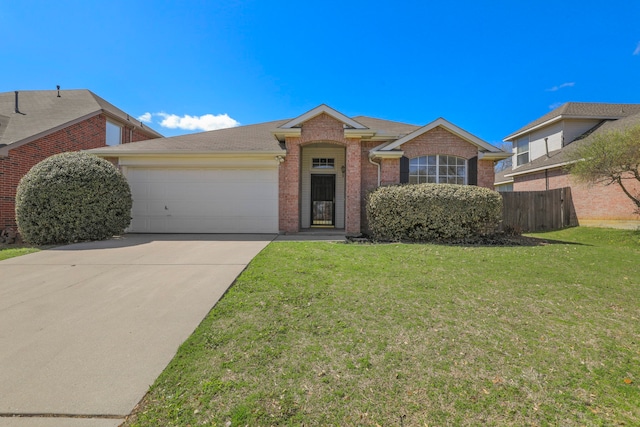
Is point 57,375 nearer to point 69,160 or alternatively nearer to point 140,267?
point 140,267

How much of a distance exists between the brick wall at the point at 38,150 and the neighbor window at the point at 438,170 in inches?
540

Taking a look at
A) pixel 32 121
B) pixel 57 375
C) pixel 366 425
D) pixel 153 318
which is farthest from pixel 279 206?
pixel 32 121

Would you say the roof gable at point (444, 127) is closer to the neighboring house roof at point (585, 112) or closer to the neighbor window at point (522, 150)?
the neighboring house roof at point (585, 112)

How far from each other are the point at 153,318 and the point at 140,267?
2509 mm

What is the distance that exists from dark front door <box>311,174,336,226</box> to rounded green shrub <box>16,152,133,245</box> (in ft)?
23.0

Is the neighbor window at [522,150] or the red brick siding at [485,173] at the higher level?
the neighbor window at [522,150]

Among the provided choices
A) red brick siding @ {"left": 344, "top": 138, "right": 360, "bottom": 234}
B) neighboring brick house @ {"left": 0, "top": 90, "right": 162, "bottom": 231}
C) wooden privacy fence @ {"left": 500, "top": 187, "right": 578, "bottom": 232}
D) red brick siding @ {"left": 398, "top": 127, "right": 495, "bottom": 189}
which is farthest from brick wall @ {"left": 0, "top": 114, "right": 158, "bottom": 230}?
wooden privacy fence @ {"left": 500, "top": 187, "right": 578, "bottom": 232}

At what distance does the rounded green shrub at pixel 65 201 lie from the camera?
7.67 m

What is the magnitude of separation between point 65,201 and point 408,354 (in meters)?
9.42

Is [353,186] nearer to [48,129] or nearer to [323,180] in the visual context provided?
[323,180]

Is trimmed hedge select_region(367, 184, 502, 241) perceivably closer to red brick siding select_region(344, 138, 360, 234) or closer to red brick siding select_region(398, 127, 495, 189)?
red brick siding select_region(344, 138, 360, 234)

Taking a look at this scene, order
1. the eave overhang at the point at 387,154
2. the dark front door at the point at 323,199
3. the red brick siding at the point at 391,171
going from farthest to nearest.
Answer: the dark front door at the point at 323,199
the red brick siding at the point at 391,171
the eave overhang at the point at 387,154

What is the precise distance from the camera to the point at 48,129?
36.6 ft

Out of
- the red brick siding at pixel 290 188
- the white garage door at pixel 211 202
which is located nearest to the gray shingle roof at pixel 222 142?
A: the red brick siding at pixel 290 188
